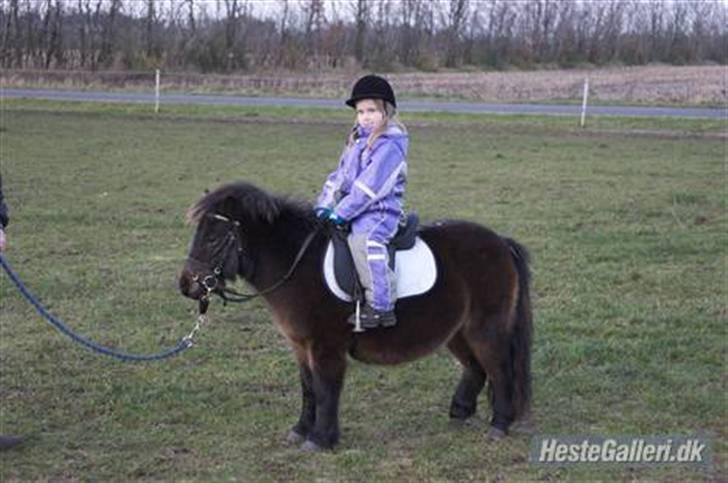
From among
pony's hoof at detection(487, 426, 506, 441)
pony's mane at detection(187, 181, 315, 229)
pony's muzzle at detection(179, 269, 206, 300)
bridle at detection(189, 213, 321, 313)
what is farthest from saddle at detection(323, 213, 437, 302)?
pony's hoof at detection(487, 426, 506, 441)

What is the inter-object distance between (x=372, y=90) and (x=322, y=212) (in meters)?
0.72

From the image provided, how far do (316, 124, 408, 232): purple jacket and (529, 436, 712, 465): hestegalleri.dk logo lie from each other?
158 cm

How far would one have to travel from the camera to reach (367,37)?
192ft

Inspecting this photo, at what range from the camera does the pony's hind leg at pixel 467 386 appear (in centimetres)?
585

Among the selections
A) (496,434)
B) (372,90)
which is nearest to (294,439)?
(496,434)

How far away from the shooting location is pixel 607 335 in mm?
7754

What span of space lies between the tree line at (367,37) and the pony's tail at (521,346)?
4345 cm

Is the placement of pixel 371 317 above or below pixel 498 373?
above

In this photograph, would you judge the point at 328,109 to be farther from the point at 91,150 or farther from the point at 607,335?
the point at 607,335

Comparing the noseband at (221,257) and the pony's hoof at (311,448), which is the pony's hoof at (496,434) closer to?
the pony's hoof at (311,448)

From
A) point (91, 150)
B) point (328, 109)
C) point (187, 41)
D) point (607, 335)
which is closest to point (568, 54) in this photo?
point (187, 41)

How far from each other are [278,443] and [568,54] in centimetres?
6087

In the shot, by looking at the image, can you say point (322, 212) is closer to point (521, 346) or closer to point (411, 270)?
point (411, 270)

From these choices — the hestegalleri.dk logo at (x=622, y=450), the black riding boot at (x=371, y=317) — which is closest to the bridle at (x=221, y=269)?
the black riding boot at (x=371, y=317)
